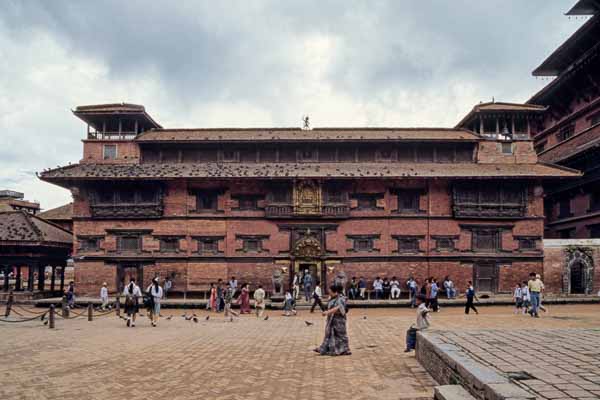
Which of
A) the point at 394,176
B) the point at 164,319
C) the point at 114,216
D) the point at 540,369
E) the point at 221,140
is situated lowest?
the point at 164,319

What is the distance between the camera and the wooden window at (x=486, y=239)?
30.0 metres

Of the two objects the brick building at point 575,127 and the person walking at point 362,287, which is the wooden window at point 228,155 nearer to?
the person walking at point 362,287

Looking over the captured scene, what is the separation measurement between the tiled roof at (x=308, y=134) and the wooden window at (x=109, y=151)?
1788 millimetres

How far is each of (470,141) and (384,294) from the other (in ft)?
37.1

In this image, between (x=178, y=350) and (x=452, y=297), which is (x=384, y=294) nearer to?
(x=452, y=297)

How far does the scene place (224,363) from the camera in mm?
10453

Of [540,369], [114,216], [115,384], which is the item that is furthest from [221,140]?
[540,369]

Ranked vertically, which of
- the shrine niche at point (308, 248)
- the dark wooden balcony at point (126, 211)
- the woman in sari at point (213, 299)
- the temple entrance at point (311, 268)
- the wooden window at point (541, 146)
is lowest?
the woman in sari at point (213, 299)

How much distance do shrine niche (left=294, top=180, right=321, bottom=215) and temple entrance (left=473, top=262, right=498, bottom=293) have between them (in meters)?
10.3

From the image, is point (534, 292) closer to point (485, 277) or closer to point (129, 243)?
point (485, 277)

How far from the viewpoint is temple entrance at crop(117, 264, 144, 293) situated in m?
29.9

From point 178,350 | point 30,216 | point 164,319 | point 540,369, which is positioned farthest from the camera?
point 30,216

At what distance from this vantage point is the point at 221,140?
31266 millimetres

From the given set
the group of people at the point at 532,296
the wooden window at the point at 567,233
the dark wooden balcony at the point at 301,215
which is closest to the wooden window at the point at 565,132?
the wooden window at the point at 567,233
